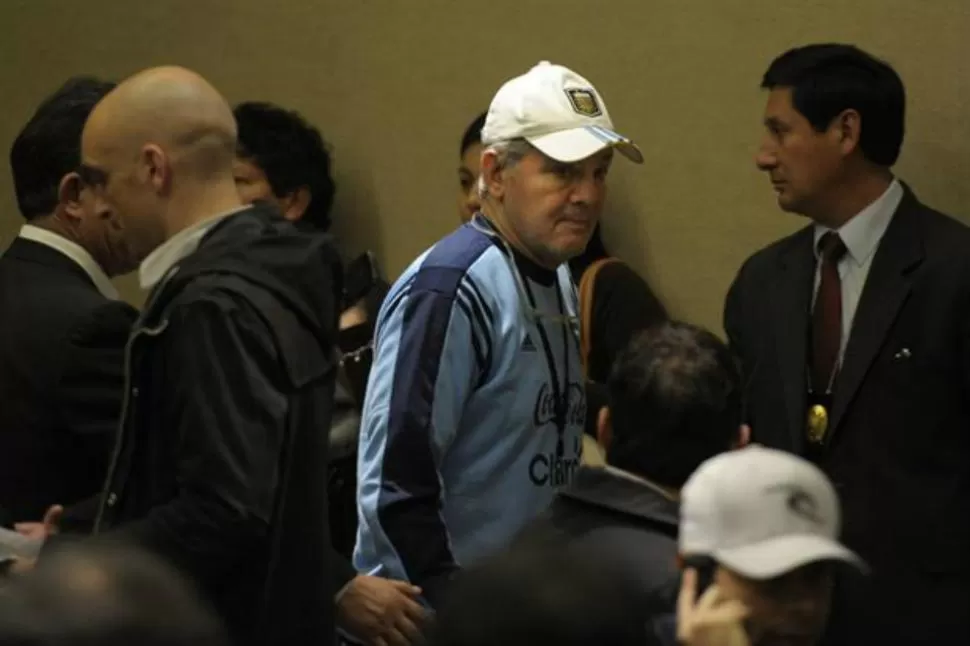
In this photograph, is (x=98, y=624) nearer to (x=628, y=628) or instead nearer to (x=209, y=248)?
(x=628, y=628)

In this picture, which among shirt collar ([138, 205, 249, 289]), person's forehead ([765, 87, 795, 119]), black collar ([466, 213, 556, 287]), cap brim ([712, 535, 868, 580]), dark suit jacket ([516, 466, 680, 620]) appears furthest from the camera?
person's forehead ([765, 87, 795, 119])

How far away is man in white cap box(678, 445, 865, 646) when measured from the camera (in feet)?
6.42

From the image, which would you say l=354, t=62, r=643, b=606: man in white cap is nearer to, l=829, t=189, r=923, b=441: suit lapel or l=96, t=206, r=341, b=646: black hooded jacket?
l=96, t=206, r=341, b=646: black hooded jacket

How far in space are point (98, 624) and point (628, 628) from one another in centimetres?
44

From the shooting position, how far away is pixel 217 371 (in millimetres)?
2369

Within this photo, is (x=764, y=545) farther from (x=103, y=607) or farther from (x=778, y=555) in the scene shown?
(x=103, y=607)

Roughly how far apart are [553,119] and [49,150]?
2.73 feet

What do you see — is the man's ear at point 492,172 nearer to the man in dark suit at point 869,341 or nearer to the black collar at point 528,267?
the black collar at point 528,267

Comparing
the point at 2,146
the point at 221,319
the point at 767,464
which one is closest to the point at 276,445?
the point at 221,319

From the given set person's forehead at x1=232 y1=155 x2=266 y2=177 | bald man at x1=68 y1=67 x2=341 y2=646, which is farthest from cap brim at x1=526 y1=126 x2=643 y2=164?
person's forehead at x1=232 y1=155 x2=266 y2=177

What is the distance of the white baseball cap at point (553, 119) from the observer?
299 cm

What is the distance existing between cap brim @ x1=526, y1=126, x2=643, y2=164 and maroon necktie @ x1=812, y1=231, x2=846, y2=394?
62 cm

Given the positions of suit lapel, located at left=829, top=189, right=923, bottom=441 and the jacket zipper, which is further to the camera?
suit lapel, located at left=829, top=189, right=923, bottom=441

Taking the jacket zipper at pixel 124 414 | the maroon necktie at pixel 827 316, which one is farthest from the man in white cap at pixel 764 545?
the maroon necktie at pixel 827 316
